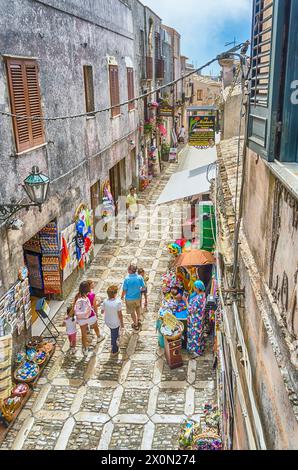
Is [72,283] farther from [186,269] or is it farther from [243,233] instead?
[243,233]

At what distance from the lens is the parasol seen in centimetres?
990

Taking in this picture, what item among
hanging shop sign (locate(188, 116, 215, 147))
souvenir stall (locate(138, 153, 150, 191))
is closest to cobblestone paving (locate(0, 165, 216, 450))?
hanging shop sign (locate(188, 116, 215, 147))

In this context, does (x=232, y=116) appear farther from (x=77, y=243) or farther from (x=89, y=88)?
(x=77, y=243)

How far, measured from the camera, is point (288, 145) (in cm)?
298

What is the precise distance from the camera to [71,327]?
9133 millimetres

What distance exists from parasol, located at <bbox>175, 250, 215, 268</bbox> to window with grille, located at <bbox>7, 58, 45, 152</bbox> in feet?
13.8

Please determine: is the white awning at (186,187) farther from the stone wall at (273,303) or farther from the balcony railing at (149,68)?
the balcony railing at (149,68)

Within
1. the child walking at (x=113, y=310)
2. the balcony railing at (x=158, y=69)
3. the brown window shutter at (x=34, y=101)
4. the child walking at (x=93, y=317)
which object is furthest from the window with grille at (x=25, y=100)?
the balcony railing at (x=158, y=69)

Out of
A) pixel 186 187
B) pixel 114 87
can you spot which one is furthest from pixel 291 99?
pixel 114 87

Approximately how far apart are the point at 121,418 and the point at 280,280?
5.64 metres

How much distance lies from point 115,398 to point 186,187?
757cm

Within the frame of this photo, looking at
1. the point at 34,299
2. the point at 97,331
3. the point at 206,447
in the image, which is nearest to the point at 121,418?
the point at 206,447

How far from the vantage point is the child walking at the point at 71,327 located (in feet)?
29.7

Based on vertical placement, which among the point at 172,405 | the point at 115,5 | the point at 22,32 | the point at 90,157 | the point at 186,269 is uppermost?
the point at 115,5
